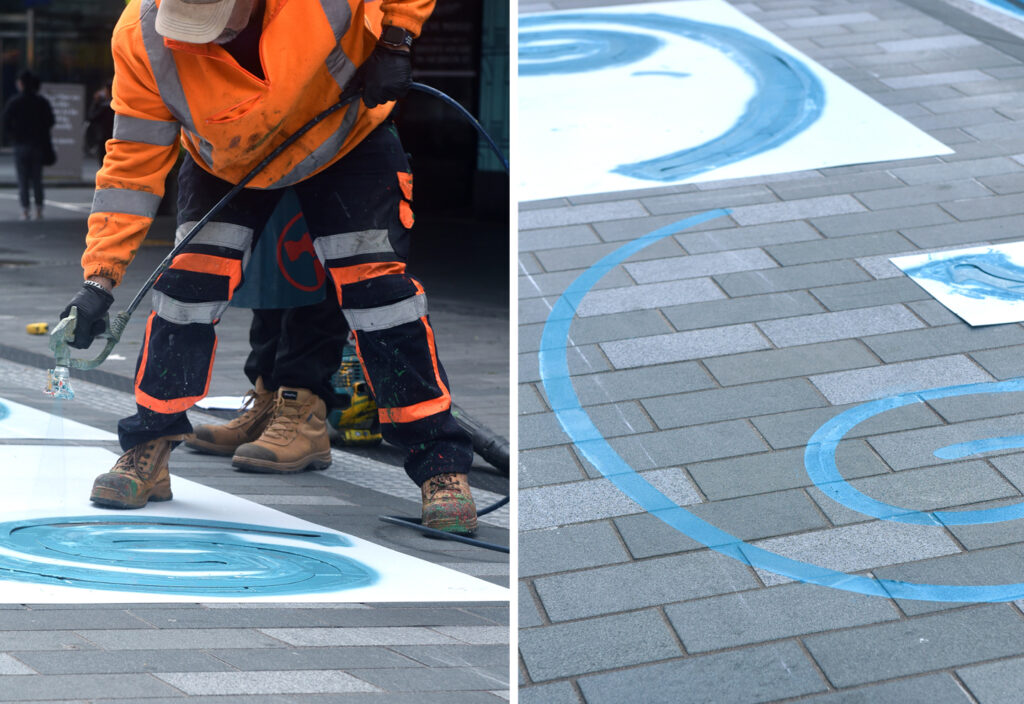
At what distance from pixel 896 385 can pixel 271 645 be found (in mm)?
1982

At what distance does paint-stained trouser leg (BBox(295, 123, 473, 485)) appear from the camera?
3207 millimetres

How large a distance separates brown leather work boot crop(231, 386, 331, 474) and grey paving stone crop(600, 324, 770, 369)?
97cm

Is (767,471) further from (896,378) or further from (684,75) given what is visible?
(684,75)

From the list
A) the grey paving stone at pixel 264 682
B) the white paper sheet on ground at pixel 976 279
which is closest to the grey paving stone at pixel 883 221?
the white paper sheet on ground at pixel 976 279

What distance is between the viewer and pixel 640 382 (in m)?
3.54

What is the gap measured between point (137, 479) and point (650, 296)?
180 cm

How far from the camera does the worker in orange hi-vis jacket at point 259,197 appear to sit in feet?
9.91

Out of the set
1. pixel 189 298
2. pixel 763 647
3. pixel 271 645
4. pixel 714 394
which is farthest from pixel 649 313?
pixel 271 645

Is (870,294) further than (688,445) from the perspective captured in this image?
Yes

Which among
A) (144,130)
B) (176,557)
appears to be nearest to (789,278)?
(144,130)

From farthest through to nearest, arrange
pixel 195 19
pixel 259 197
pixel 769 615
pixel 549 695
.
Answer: pixel 259 197 < pixel 195 19 < pixel 769 615 < pixel 549 695

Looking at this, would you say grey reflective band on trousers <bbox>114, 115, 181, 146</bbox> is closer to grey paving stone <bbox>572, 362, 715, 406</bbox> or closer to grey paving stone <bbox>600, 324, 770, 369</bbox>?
grey paving stone <bbox>572, 362, 715, 406</bbox>

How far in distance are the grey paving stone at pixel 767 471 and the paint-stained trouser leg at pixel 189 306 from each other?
54.2 inches

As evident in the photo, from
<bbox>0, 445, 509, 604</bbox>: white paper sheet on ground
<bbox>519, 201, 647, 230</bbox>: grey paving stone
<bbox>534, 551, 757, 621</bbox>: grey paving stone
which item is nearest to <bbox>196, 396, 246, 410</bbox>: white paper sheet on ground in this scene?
<bbox>0, 445, 509, 604</bbox>: white paper sheet on ground
